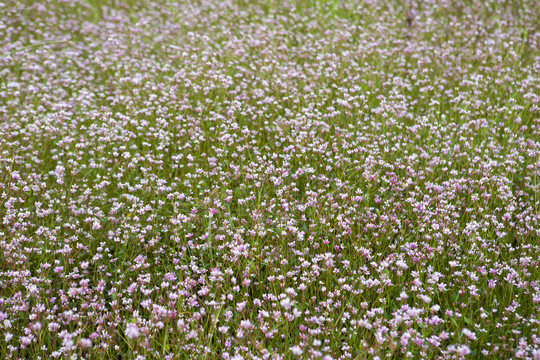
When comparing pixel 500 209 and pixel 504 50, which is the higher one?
pixel 504 50

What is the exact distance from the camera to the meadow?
3346mm

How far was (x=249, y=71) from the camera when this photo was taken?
697 centimetres

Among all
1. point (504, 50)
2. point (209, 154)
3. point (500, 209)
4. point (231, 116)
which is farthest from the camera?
point (504, 50)

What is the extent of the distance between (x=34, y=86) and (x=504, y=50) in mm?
7442

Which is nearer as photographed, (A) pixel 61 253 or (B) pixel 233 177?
(A) pixel 61 253

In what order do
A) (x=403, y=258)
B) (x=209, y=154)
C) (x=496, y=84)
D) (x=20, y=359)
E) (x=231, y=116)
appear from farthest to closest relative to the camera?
(x=496, y=84) < (x=231, y=116) < (x=209, y=154) < (x=403, y=258) < (x=20, y=359)

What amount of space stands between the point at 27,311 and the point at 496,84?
642 cm

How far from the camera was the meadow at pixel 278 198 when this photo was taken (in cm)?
335

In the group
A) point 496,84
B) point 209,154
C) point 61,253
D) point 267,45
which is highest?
point 496,84

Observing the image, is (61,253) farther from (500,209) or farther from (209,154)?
(500,209)

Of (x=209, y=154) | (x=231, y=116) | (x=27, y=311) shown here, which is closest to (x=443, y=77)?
(x=231, y=116)

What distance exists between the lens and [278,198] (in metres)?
4.63

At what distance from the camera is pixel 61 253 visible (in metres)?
4.20

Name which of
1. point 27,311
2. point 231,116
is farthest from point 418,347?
point 231,116
